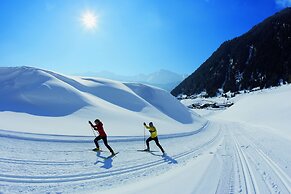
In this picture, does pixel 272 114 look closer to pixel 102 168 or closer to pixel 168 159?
pixel 168 159

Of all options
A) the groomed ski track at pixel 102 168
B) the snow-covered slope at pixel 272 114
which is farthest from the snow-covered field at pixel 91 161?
the snow-covered slope at pixel 272 114

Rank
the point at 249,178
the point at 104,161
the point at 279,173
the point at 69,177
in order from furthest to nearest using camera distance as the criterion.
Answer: the point at 104,161, the point at 279,173, the point at 249,178, the point at 69,177

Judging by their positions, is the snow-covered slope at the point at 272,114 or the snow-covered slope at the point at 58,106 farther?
the snow-covered slope at the point at 272,114

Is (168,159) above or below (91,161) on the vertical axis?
below

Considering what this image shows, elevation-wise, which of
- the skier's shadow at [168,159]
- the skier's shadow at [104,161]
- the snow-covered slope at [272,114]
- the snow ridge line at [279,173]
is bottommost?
the snow ridge line at [279,173]

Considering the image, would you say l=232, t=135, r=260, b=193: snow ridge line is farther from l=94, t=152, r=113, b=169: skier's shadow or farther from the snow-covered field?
l=94, t=152, r=113, b=169: skier's shadow

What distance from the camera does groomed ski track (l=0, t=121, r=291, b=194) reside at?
827 centimetres

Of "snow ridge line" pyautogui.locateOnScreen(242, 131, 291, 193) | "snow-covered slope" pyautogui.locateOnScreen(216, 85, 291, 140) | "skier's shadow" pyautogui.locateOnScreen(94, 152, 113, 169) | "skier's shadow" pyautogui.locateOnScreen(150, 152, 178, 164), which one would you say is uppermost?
"snow-covered slope" pyautogui.locateOnScreen(216, 85, 291, 140)

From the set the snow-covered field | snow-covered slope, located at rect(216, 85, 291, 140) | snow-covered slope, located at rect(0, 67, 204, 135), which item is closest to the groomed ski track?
the snow-covered field

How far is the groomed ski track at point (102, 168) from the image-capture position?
8266 millimetres

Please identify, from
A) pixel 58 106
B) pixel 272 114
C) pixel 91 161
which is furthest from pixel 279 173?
pixel 272 114

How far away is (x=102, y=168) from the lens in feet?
34.2

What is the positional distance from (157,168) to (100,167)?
2507mm

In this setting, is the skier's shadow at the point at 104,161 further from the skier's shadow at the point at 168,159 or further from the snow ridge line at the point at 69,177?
the skier's shadow at the point at 168,159
